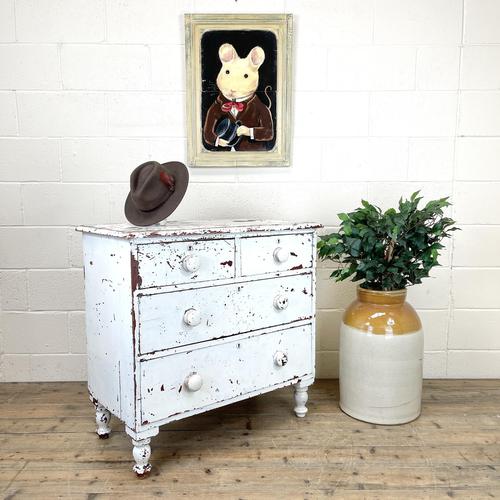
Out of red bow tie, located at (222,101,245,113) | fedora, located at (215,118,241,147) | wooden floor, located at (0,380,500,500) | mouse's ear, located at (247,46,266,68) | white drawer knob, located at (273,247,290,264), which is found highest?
mouse's ear, located at (247,46,266,68)

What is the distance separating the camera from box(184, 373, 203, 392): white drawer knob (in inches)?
64.7

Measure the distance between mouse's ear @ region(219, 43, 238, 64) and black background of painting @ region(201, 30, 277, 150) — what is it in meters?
0.01

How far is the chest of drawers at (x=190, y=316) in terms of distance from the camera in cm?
156

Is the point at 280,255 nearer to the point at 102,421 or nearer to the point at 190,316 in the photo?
the point at 190,316

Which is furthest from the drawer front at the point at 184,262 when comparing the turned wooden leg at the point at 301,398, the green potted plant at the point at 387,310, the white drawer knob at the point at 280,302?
the turned wooden leg at the point at 301,398

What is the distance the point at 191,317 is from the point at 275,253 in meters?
0.46

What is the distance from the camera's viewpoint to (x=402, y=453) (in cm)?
175

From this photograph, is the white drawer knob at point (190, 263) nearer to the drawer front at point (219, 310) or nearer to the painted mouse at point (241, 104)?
the drawer front at point (219, 310)

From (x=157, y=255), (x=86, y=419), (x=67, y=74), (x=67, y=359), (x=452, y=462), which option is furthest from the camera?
(x=67, y=359)

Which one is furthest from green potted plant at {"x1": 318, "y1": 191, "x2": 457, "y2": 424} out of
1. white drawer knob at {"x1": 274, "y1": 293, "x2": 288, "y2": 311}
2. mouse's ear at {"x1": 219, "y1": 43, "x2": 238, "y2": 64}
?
mouse's ear at {"x1": 219, "y1": 43, "x2": 238, "y2": 64}

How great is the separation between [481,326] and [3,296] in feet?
8.78

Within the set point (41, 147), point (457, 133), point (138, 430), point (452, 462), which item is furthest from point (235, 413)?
point (457, 133)

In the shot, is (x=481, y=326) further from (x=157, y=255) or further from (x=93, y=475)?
(x=93, y=475)

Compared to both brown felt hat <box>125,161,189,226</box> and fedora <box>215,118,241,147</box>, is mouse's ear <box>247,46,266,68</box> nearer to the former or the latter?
fedora <box>215,118,241,147</box>
